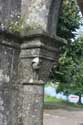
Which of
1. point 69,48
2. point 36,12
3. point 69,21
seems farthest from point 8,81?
point 69,48

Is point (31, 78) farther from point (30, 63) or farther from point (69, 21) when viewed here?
point (69, 21)

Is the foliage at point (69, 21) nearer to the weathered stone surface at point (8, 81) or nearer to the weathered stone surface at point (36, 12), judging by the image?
the weathered stone surface at point (36, 12)

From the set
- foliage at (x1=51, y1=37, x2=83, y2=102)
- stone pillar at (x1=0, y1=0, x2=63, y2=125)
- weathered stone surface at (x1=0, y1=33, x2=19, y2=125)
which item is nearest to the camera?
weathered stone surface at (x1=0, y1=33, x2=19, y2=125)

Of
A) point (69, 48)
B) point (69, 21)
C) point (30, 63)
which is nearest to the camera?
point (30, 63)

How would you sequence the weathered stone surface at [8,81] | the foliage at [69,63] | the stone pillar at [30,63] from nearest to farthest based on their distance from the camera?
the weathered stone surface at [8,81] → the stone pillar at [30,63] → the foliage at [69,63]

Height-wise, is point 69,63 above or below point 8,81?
below

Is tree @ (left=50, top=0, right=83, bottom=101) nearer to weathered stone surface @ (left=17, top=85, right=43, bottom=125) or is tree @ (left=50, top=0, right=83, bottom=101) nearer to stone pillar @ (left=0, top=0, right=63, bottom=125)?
stone pillar @ (left=0, top=0, right=63, bottom=125)

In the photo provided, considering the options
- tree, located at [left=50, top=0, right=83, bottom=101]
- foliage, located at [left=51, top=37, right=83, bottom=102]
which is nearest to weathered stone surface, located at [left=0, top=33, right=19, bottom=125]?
tree, located at [left=50, top=0, right=83, bottom=101]

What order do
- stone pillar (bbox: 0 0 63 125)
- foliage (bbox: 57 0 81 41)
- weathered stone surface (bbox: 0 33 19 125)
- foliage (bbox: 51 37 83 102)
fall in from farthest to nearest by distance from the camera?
foliage (bbox: 51 37 83 102) → foliage (bbox: 57 0 81 41) → stone pillar (bbox: 0 0 63 125) → weathered stone surface (bbox: 0 33 19 125)

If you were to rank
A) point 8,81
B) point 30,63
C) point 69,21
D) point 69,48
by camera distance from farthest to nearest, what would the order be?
point 69,48
point 69,21
point 30,63
point 8,81

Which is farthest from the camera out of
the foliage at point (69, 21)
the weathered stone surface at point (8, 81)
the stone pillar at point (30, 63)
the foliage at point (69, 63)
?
the foliage at point (69, 63)

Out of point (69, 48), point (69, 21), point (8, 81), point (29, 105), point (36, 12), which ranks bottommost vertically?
point (29, 105)

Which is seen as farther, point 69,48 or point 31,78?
point 69,48

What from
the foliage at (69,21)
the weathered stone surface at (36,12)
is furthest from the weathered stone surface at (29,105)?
the foliage at (69,21)
